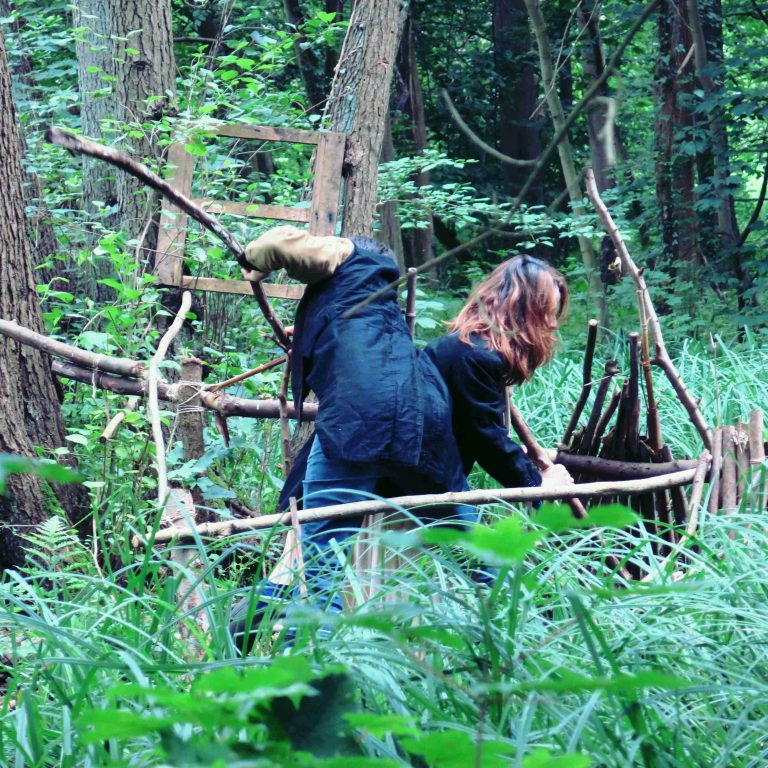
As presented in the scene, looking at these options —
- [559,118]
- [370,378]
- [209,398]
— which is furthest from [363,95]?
[559,118]

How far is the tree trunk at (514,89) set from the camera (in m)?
13.5

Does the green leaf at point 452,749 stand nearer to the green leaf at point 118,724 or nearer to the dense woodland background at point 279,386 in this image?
the dense woodland background at point 279,386

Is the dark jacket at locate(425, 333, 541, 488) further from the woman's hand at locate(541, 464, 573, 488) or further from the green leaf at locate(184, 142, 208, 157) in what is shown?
the green leaf at locate(184, 142, 208, 157)

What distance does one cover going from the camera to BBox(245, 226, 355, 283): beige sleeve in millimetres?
2949

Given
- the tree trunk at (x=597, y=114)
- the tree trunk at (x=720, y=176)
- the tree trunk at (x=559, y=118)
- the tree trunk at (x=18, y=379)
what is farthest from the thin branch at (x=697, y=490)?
the tree trunk at (x=720, y=176)

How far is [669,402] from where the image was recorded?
5.43 m

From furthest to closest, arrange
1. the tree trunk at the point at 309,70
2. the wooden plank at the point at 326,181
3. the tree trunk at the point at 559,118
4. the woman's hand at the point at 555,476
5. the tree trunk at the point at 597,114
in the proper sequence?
1. the tree trunk at the point at 309,70
2. the tree trunk at the point at 559,118
3. the wooden plank at the point at 326,181
4. the woman's hand at the point at 555,476
5. the tree trunk at the point at 597,114

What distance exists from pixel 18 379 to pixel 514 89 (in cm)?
1125

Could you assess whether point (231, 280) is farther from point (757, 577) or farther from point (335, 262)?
point (757, 577)

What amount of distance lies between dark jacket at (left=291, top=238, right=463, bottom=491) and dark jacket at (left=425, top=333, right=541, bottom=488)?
0.08 m

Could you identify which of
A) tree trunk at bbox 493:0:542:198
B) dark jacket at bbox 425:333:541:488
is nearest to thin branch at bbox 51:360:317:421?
dark jacket at bbox 425:333:541:488

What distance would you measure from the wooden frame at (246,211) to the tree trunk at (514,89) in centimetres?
861

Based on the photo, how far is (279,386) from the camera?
5.07m

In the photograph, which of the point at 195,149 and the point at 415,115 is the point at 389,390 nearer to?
the point at 195,149
